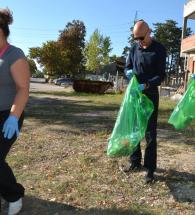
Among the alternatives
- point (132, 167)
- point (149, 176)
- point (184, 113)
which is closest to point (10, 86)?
point (149, 176)

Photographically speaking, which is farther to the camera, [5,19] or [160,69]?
[160,69]

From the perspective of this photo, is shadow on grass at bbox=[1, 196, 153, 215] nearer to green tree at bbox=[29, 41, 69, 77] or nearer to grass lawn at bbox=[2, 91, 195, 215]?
grass lawn at bbox=[2, 91, 195, 215]

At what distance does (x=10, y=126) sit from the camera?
4.12 m

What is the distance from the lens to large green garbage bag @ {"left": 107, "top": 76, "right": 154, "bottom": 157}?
557 centimetres

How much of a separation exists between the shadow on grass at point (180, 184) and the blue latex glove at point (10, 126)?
1.99 meters

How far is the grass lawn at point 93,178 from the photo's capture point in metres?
4.93

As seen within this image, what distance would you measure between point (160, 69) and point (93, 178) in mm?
1548

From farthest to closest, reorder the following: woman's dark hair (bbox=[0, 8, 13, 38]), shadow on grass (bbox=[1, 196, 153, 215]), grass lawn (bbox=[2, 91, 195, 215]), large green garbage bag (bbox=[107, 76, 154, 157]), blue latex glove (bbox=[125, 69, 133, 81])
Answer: blue latex glove (bbox=[125, 69, 133, 81]), large green garbage bag (bbox=[107, 76, 154, 157]), grass lawn (bbox=[2, 91, 195, 215]), shadow on grass (bbox=[1, 196, 153, 215]), woman's dark hair (bbox=[0, 8, 13, 38])

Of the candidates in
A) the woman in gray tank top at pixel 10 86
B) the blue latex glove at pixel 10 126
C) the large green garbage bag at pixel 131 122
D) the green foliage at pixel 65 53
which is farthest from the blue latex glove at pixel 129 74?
the green foliage at pixel 65 53

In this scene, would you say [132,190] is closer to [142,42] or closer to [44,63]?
[142,42]

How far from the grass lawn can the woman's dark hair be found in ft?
5.99

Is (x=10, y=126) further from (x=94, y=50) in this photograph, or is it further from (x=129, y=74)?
(x=94, y=50)

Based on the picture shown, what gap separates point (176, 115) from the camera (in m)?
6.78

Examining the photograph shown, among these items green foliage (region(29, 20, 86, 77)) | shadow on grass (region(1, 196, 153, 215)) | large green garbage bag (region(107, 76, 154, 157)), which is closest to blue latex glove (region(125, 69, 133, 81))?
large green garbage bag (region(107, 76, 154, 157))
